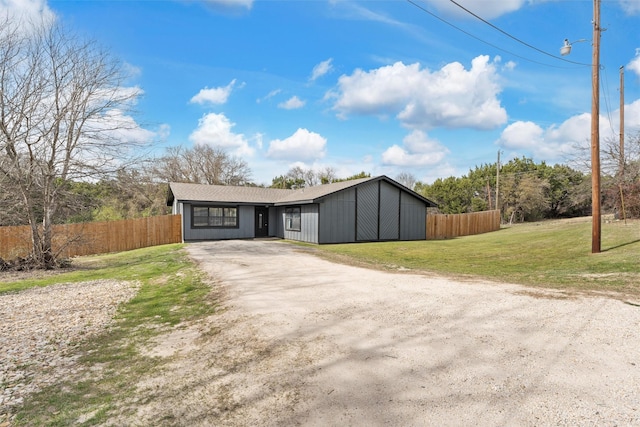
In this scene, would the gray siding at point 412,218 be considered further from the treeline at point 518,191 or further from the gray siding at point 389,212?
the treeline at point 518,191

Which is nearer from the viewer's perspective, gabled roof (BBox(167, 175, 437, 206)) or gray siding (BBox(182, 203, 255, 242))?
gabled roof (BBox(167, 175, 437, 206))

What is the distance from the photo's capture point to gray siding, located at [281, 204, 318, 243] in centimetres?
2011

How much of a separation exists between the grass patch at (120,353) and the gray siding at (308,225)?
10.8 metres

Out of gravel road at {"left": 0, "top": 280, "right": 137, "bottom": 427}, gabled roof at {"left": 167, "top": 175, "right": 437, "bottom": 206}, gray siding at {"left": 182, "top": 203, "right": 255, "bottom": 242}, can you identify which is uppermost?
gabled roof at {"left": 167, "top": 175, "right": 437, "bottom": 206}

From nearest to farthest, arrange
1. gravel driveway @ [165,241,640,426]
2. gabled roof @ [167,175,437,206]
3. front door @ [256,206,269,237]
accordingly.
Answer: gravel driveway @ [165,241,640,426], gabled roof @ [167,175,437,206], front door @ [256,206,269,237]

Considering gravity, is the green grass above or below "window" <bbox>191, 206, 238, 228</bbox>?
below

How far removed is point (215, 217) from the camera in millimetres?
21938

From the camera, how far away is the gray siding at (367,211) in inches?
841

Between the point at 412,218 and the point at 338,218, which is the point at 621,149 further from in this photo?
the point at 338,218

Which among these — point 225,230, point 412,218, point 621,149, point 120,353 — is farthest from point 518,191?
point 120,353

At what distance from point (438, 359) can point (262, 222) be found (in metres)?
21.5

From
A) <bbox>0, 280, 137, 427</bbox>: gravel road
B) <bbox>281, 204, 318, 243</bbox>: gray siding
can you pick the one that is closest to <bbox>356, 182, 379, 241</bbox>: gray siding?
<bbox>281, 204, 318, 243</bbox>: gray siding

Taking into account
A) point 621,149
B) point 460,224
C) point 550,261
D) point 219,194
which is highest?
point 621,149

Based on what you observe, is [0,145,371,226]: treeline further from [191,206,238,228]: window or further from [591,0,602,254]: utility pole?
[591,0,602,254]: utility pole
